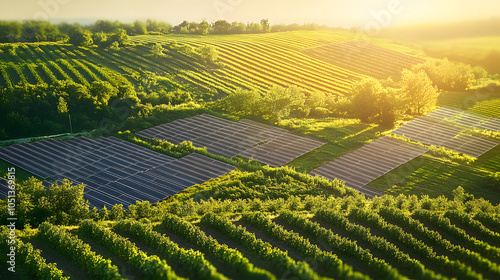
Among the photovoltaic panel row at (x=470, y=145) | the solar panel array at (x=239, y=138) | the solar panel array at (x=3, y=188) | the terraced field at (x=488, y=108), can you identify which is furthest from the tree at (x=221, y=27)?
the solar panel array at (x=3, y=188)

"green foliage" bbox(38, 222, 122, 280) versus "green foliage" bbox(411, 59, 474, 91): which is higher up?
"green foliage" bbox(411, 59, 474, 91)

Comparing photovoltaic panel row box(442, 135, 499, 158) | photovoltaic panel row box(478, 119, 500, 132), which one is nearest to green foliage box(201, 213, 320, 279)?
photovoltaic panel row box(442, 135, 499, 158)

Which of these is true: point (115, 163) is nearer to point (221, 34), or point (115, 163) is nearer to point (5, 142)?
point (5, 142)

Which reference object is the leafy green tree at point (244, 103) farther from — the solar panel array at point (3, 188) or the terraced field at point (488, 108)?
the terraced field at point (488, 108)

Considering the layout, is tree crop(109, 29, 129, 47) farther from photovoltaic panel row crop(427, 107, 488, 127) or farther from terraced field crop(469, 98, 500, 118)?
terraced field crop(469, 98, 500, 118)

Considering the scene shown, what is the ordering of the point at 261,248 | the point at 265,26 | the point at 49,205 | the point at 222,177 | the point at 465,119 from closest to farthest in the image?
the point at 261,248 → the point at 49,205 → the point at 222,177 → the point at 465,119 → the point at 265,26

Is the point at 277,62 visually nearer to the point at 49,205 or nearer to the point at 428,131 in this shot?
the point at 428,131

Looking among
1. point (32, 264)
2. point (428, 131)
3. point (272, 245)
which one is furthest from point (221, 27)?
point (32, 264)
